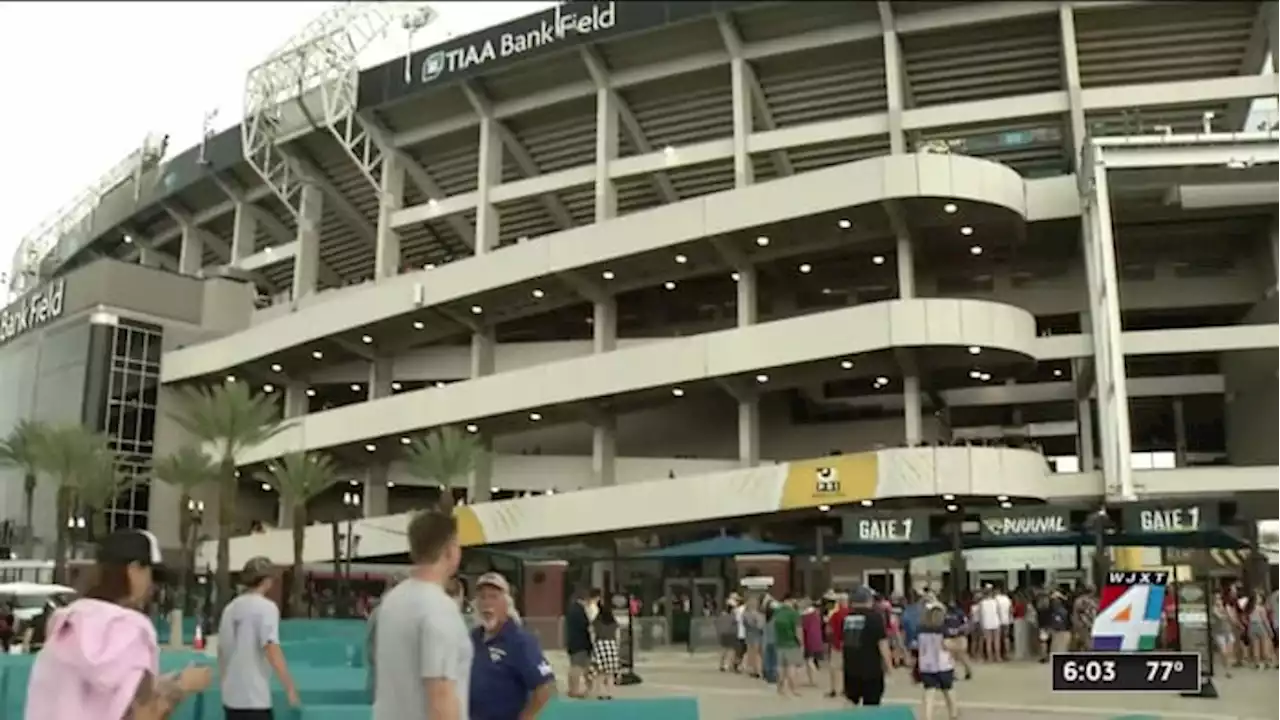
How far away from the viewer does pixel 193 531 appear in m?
48.9

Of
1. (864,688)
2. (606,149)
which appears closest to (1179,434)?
(606,149)

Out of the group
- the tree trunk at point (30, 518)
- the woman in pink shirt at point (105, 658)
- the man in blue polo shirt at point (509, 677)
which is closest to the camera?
the woman in pink shirt at point (105, 658)

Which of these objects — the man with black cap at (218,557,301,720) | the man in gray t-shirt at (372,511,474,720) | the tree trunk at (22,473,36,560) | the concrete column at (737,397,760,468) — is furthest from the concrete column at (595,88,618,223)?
the man in gray t-shirt at (372,511,474,720)

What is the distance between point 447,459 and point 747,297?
11245 mm

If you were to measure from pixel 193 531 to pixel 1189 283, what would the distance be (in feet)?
121

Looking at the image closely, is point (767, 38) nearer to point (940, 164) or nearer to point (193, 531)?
point (940, 164)

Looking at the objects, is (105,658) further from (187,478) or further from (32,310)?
(32,310)

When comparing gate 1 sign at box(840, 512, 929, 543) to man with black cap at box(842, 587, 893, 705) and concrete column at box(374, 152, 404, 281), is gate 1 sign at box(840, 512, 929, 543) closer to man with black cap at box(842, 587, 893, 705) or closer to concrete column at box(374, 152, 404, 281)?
man with black cap at box(842, 587, 893, 705)

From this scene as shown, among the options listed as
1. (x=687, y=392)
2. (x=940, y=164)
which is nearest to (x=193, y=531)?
(x=687, y=392)

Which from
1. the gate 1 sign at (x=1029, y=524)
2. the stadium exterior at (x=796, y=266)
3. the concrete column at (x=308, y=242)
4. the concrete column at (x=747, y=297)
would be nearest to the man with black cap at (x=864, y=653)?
the gate 1 sign at (x=1029, y=524)

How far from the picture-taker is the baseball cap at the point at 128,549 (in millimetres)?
4027

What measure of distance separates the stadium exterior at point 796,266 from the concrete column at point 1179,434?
0.17 m

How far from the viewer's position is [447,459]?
42.2 m

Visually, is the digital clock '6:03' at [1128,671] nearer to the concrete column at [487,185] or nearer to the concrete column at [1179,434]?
the concrete column at [1179,434]
